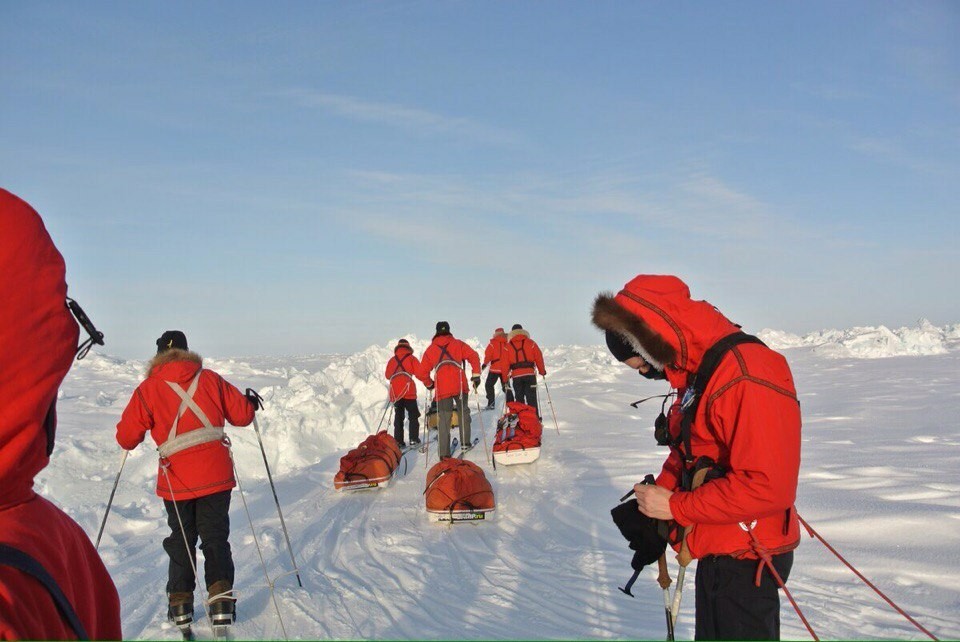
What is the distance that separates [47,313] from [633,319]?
2.04 metres

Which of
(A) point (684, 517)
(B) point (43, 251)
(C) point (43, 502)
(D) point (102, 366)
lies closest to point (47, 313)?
(B) point (43, 251)

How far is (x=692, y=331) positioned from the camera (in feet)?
8.55

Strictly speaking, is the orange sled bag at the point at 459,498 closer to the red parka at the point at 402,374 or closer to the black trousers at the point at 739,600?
the red parka at the point at 402,374

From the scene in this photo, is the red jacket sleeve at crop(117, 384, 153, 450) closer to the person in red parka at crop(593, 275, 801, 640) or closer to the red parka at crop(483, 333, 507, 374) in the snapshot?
the person in red parka at crop(593, 275, 801, 640)

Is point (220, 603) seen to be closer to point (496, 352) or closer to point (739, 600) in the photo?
point (739, 600)

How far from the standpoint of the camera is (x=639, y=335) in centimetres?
263

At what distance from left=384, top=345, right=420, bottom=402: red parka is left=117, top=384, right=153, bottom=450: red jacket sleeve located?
22.4 feet

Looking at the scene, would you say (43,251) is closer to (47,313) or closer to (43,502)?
(47,313)

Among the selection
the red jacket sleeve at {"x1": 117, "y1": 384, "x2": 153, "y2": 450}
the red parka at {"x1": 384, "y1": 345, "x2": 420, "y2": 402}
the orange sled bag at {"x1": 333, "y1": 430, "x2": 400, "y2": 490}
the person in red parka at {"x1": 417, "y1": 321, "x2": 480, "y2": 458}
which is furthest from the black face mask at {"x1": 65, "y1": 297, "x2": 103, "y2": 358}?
the red parka at {"x1": 384, "y1": 345, "x2": 420, "y2": 402}

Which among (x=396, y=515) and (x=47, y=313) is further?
(x=396, y=515)

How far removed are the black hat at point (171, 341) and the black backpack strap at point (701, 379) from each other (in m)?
3.94

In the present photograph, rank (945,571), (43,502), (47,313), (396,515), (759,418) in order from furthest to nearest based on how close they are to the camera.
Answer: (396,515), (945,571), (759,418), (43,502), (47,313)

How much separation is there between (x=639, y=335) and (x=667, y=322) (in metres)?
0.12

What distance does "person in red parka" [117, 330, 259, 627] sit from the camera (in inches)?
190
